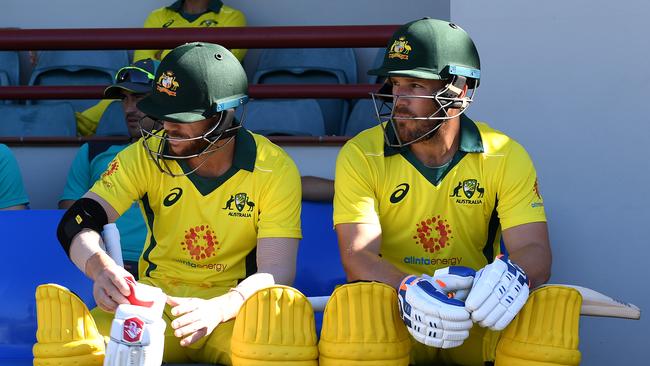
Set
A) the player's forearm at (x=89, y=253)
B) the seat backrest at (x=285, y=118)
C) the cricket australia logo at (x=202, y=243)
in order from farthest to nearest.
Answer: the seat backrest at (x=285, y=118) < the cricket australia logo at (x=202, y=243) < the player's forearm at (x=89, y=253)

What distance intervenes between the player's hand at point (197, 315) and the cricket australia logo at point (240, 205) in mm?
500

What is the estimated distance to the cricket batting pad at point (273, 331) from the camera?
335 centimetres

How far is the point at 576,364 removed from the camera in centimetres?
336

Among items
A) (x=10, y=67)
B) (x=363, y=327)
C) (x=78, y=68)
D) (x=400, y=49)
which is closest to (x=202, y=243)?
(x=363, y=327)

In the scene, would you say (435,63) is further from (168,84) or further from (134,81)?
A: (134,81)

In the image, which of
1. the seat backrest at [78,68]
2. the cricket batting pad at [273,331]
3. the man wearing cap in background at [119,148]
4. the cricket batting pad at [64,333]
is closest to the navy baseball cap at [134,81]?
the man wearing cap in background at [119,148]

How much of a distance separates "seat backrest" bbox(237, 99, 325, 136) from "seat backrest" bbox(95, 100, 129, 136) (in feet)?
1.99

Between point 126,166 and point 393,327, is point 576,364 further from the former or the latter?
point 126,166

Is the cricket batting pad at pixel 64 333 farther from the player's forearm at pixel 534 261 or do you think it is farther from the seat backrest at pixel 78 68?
the seat backrest at pixel 78 68

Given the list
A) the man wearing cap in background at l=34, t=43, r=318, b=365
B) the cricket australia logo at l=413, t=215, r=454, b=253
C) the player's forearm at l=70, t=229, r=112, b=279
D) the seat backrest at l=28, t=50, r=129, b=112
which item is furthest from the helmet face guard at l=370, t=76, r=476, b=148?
the seat backrest at l=28, t=50, r=129, b=112

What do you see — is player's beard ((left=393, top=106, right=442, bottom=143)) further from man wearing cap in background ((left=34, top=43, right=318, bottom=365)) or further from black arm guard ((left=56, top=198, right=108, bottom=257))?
black arm guard ((left=56, top=198, right=108, bottom=257))

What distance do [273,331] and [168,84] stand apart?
1068 mm

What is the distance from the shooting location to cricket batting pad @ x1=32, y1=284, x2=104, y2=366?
341cm

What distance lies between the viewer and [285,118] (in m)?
5.75
